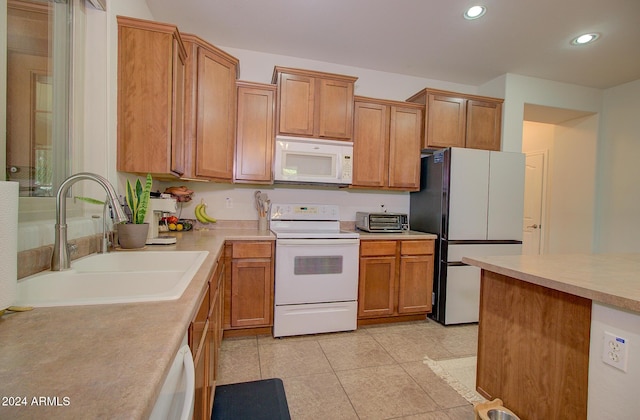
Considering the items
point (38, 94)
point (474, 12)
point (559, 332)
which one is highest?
point (474, 12)

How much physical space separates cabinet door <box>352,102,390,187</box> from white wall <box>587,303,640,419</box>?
210cm

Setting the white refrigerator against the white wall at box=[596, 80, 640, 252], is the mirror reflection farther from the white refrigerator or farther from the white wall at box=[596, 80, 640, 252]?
the white wall at box=[596, 80, 640, 252]

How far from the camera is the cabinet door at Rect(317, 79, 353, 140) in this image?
2.70 metres

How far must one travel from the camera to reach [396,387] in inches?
72.1

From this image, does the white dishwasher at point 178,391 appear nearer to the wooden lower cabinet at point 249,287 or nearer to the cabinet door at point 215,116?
the wooden lower cabinet at point 249,287

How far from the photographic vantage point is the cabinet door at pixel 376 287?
8.71ft

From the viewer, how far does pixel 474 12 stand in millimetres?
2189

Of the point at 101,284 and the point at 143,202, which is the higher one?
the point at 143,202

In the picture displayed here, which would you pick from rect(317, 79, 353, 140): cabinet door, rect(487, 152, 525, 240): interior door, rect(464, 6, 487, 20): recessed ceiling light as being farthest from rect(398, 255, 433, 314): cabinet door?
rect(464, 6, 487, 20): recessed ceiling light

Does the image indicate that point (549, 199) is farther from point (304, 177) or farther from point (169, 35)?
point (169, 35)

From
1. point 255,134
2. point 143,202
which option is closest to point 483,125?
point 255,134

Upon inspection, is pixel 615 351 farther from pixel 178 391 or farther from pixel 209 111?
pixel 209 111

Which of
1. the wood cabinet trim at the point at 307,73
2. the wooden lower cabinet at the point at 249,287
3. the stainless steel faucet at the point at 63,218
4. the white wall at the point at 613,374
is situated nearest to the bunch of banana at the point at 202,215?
the wooden lower cabinet at the point at 249,287

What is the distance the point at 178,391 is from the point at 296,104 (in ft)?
8.00
